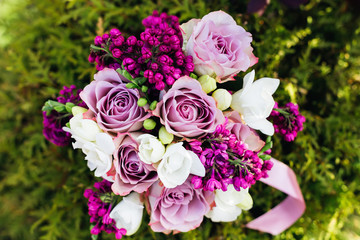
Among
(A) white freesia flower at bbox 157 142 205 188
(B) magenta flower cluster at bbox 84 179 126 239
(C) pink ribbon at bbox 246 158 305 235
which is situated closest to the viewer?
(A) white freesia flower at bbox 157 142 205 188

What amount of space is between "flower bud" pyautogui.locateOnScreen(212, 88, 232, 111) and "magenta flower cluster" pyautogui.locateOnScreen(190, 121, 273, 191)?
0.05m

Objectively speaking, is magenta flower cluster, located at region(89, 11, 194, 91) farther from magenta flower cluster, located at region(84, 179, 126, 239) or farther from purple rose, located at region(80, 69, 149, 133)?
magenta flower cluster, located at region(84, 179, 126, 239)

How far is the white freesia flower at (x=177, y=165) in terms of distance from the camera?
1.68 feet

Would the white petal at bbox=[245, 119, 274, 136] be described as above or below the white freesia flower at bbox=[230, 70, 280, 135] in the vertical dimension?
below

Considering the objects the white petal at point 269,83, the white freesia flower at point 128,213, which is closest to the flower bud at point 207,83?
the white petal at point 269,83

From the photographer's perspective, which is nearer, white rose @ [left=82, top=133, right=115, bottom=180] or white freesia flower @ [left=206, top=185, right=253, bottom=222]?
white rose @ [left=82, top=133, right=115, bottom=180]

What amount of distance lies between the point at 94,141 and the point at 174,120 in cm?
17

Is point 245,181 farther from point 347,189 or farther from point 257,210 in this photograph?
point 347,189

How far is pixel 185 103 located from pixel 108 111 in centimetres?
15

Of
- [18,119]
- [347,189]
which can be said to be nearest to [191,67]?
[347,189]

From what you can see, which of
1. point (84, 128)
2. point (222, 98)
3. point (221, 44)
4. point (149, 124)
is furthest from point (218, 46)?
point (84, 128)

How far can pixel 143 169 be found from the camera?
0.57m

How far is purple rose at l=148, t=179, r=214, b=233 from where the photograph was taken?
60 cm

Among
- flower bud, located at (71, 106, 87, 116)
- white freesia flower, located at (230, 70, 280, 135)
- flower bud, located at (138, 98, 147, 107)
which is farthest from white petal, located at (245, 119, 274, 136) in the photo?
flower bud, located at (71, 106, 87, 116)
